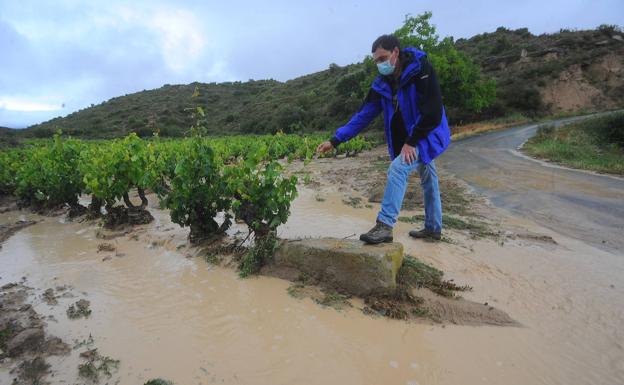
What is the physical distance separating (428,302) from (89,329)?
2.58 metres

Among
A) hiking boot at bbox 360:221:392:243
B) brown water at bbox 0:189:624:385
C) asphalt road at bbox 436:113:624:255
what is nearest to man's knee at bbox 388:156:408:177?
hiking boot at bbox 360:221:392:243

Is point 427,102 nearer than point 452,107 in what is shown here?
Yes

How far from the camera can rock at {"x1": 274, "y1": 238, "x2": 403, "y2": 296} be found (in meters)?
3.05

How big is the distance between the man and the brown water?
0.77m

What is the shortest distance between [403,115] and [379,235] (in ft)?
3.65

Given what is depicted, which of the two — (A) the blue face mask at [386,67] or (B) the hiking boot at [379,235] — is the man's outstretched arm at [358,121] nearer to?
(A) the blue face mask at [386,67]

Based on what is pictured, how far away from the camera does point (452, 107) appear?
29.9m

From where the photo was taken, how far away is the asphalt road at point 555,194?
4895 mm

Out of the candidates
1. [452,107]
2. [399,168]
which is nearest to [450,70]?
[452,107]

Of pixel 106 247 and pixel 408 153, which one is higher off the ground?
pixel 408 153

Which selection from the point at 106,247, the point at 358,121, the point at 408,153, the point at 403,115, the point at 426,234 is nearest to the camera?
the point at 408,153

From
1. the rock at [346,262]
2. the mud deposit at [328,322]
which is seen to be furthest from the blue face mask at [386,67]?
the mud deposit at [328,322]

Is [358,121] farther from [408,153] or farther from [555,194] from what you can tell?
[555,194]

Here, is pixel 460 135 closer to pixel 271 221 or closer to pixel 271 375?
pixel 271 221
